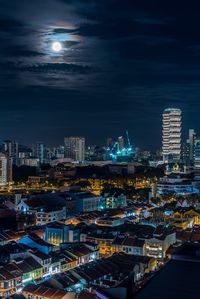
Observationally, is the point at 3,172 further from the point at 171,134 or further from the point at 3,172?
the point at 171,134

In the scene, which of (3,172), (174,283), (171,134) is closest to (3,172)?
(3,172)

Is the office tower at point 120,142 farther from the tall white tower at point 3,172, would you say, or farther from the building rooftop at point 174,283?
the building rooftop at point 174,283

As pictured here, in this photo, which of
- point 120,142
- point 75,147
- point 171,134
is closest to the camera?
point 171,134

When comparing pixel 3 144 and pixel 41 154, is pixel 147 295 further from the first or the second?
pixel 41 154

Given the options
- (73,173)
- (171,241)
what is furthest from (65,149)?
(171,241)

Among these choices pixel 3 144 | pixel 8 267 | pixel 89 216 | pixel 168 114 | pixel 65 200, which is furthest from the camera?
pixel 168 114
